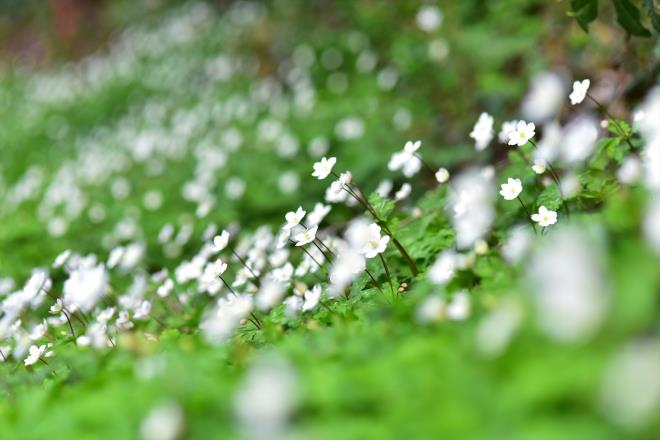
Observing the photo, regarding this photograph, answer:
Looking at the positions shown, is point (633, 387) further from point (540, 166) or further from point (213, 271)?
point (213, 271)

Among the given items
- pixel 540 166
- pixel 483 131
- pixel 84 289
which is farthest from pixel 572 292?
pixel 84 289

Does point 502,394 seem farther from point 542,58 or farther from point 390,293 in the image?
point 542,58

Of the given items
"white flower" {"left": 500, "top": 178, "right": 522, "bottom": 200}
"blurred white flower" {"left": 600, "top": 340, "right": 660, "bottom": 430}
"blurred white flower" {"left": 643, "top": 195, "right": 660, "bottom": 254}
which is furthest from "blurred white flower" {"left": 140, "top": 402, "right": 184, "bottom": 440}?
"white flower" {"left": 500, "top": 178, "right": 522, "bottom": 200}

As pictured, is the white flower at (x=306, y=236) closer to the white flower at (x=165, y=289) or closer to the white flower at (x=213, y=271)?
the white flower at (x=213, y=271)

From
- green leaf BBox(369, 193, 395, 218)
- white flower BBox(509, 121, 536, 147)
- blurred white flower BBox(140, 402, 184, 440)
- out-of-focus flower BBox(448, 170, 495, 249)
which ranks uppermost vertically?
green leaf BBox(369, 193, 395, 218)

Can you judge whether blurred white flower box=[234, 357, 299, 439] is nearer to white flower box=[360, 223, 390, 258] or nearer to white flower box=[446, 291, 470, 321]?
white flower box=[446, 291, 470, 321]
